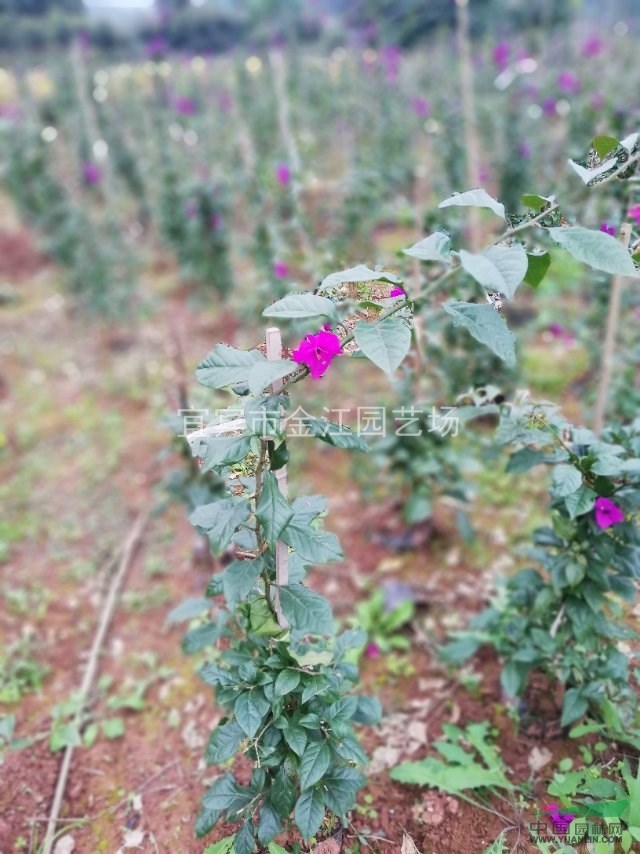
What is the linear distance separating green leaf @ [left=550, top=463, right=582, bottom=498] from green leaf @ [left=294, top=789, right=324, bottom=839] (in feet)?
3.12

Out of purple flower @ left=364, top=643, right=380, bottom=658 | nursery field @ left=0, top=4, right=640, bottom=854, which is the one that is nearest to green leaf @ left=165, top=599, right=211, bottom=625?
nursery field @ left=0, top=4, right=640, bottom=854

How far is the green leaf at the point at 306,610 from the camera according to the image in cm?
133

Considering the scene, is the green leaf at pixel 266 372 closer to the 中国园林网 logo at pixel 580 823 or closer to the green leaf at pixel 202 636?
the green leaf at pixel 202 636

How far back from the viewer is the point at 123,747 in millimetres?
2209

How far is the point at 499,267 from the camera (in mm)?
1081

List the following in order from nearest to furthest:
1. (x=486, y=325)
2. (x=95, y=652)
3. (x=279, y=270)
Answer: (x=486, y=325) < (x=95, y=652) < (x=279, y=270)

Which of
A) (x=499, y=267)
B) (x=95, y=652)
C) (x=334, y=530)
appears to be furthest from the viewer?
(x=334, y=530)

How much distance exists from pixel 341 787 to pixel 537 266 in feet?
4.37

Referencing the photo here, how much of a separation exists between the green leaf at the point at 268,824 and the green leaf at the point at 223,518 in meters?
0.71

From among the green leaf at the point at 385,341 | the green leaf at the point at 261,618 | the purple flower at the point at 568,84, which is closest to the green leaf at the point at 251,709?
the green leaf at the point at 261,618

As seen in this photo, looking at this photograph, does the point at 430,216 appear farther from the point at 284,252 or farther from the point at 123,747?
the point at 123,747

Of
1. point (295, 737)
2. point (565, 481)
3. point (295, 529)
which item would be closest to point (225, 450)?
point (295, 529)

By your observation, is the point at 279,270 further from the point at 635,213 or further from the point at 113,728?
the point at 113,728

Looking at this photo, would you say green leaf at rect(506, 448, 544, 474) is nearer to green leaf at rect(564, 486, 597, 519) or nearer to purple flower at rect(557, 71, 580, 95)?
green leaf at rect(564, 486, 597, 519)
